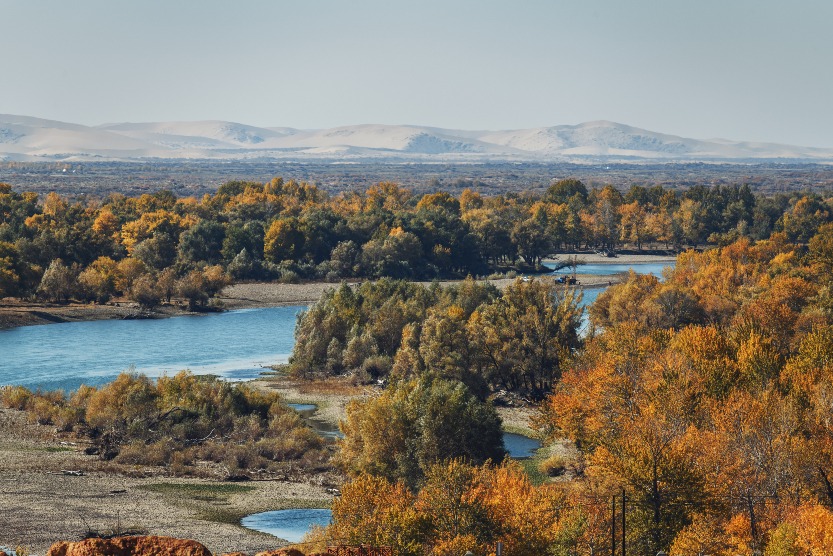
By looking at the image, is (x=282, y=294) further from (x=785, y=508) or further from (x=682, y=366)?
(x=785, y=508)

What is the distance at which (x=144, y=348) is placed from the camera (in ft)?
251

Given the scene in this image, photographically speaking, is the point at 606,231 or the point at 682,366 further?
the point at 606,231

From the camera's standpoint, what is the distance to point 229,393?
173 feet

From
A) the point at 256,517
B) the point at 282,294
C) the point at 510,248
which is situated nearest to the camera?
the point at 256,517

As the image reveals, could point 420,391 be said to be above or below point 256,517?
above

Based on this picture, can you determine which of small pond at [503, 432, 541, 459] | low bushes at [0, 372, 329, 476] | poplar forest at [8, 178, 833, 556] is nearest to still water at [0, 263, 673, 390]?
poplar forest at [8, 178, 833, 556]

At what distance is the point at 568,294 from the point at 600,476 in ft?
97.7

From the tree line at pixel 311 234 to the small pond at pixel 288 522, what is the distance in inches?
2173

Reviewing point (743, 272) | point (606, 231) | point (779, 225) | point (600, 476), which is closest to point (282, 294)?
point (743, 272)

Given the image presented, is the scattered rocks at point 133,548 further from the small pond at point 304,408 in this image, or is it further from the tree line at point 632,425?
the small pond at point 304,408

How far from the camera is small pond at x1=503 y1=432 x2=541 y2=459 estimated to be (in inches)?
1976

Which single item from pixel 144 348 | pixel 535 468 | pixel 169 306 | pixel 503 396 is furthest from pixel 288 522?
pixel 169 306

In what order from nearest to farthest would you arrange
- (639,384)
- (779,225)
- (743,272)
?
(639,384) → (743,272) → (779,225)

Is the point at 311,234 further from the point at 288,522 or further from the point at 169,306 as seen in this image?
the point at 288,522
